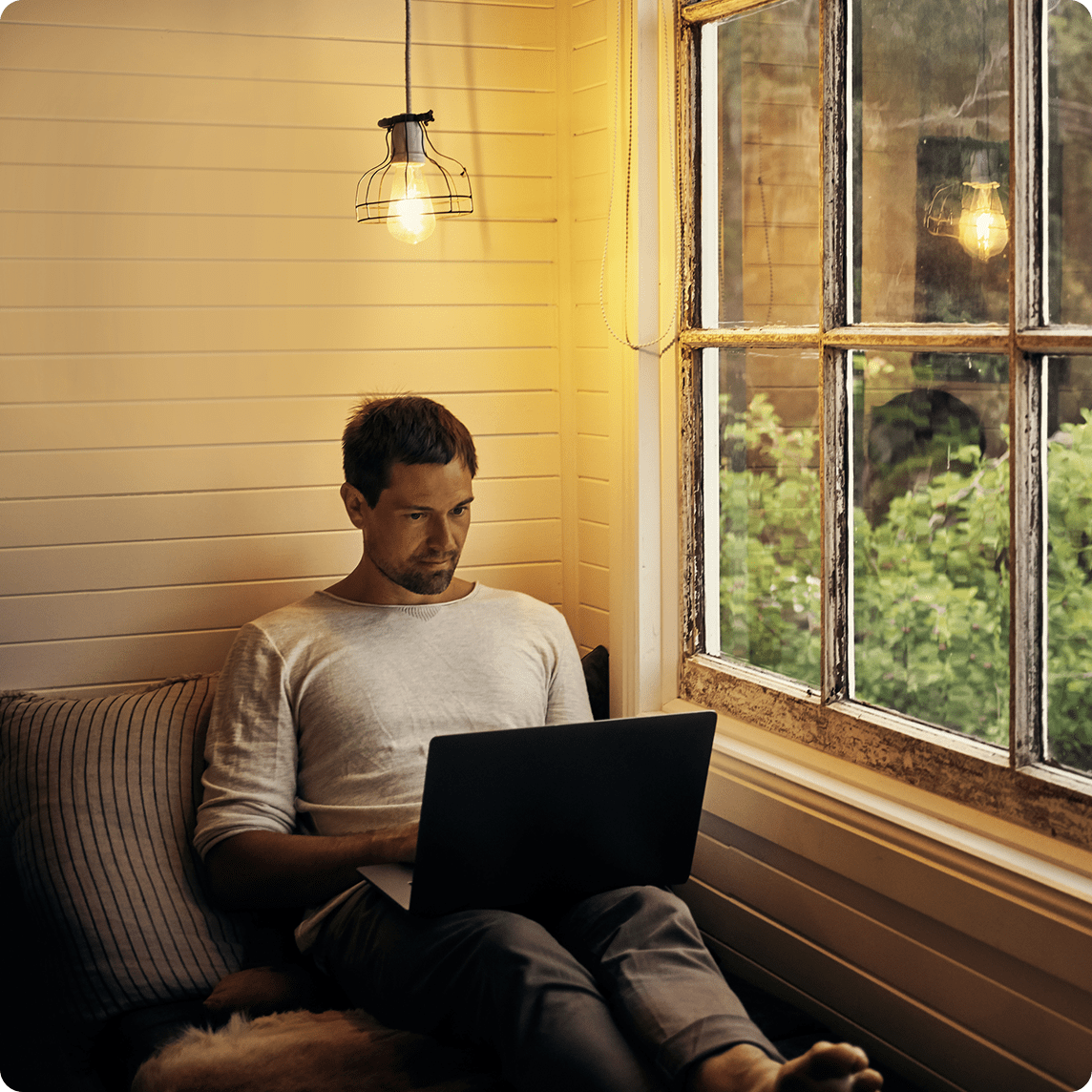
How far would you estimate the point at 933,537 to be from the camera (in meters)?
1.88

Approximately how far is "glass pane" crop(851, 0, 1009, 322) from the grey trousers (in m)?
1.05

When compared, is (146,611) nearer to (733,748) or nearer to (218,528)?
(218,528)

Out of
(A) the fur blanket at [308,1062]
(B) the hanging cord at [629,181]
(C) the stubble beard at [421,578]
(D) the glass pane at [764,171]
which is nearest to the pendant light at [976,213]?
(D) the glass pane at [764,171]

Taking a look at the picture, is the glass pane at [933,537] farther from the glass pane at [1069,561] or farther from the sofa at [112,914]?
the sofa at [112,914]

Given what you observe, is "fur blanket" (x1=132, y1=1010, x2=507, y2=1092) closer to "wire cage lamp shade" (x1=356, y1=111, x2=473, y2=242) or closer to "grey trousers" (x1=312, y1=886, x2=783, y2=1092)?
"grey trousers" (x1=312, y1=886, x2=783, y2=1092)

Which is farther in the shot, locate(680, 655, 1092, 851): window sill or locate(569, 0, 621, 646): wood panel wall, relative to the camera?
locate(569, 0, 621, 646): wood panel wall

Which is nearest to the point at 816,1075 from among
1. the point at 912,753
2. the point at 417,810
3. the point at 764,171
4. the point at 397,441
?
the point at 912,753

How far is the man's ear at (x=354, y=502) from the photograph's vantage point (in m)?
2.30

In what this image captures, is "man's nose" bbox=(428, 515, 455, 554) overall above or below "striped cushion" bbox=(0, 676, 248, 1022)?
above

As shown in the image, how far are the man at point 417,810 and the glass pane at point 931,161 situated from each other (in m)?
0.86

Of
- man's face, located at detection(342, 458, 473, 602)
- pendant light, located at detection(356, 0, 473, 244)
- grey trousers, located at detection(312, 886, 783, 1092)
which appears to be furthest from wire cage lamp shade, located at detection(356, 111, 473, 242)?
grey trousers, located at detection(312, 886, 783, 1092)

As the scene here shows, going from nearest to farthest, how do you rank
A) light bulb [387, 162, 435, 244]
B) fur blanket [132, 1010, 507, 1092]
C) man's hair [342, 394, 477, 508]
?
fur blanket [132, 1010, 507, 1092]
man's hair [342, 394, 477, 508]
light bulb [387, 162, 435, 244]

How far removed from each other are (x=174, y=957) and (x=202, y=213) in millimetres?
1466

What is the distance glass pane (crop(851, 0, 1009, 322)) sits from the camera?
172cm
